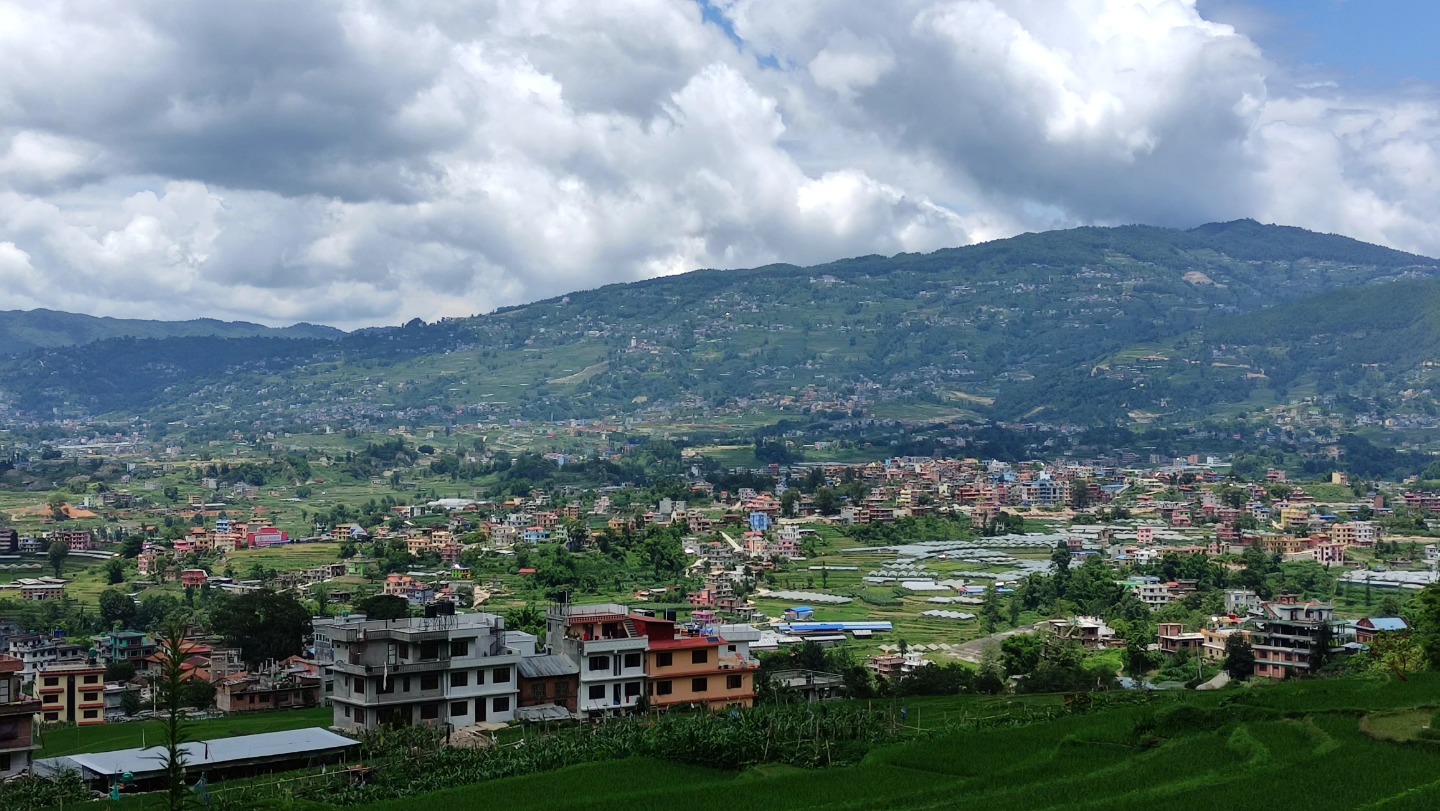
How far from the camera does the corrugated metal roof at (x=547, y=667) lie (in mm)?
30266

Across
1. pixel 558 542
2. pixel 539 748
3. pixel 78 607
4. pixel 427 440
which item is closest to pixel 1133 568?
pixel 558 542

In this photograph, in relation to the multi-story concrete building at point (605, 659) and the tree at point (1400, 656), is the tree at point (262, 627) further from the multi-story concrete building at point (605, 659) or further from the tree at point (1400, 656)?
the tree at point (1400, 656)

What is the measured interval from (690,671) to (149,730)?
12.5 meters

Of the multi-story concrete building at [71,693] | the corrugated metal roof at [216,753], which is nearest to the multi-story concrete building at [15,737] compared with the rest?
the corrugated metal roof at [216,753]

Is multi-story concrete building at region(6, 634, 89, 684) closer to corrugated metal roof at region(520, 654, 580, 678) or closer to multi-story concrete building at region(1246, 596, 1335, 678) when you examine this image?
corrugated metal roof at region(520, 654, 580, 678)

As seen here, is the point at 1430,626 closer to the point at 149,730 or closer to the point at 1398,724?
the point at 1398,724

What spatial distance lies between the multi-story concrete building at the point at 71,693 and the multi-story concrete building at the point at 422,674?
12.7m

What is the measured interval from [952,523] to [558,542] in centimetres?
2951

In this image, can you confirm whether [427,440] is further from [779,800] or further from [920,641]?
[779,800]

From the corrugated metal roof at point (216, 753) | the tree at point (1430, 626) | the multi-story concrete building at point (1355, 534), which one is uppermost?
the multi-story concrete building at point (1355, 534)

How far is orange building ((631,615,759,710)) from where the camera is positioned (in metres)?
31.0

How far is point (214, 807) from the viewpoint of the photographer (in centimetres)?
2025

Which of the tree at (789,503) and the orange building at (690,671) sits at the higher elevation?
the tree at (789,503)

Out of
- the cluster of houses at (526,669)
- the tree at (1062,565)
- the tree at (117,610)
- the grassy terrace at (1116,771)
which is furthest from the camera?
the tree at (1062,565)
